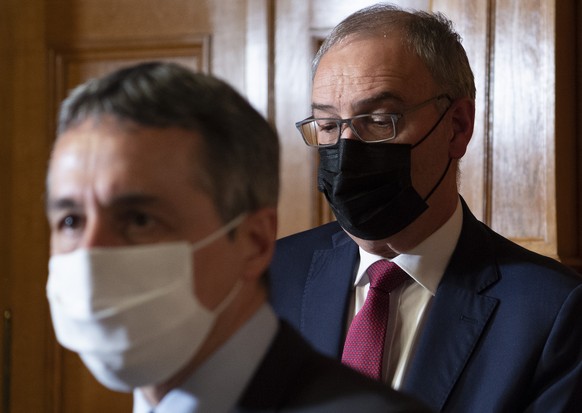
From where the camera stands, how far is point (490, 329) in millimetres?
1971

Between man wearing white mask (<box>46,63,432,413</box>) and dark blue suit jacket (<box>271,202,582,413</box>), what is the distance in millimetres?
791

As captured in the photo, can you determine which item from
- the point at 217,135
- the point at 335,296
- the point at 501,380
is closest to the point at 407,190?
the point at 335,296

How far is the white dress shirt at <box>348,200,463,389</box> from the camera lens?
6.52 ft

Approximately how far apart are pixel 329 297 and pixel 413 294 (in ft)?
0.58

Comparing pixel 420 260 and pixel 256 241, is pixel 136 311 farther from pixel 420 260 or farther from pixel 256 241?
pixel 420 260

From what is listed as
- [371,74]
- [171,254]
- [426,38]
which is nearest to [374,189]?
[371,74]

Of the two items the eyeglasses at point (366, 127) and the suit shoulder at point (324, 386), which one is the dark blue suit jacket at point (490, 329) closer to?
the eyeglasses at point (366, 127)

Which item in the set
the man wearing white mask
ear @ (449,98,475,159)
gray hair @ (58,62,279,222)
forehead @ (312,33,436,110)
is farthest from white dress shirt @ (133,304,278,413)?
ear @ (449,98,475,159)

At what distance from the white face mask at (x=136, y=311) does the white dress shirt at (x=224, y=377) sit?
0.02m

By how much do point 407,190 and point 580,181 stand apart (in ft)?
3.07

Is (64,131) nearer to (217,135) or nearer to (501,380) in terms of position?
(217,135)

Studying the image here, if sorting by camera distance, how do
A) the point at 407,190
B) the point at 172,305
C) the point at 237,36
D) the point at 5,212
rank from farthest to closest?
the point at 5,212, the point at 237,36, the point at 407,190, the point at 172,305

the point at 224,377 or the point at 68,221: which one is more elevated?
the point at 68,221

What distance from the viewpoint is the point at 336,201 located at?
6.65ft
